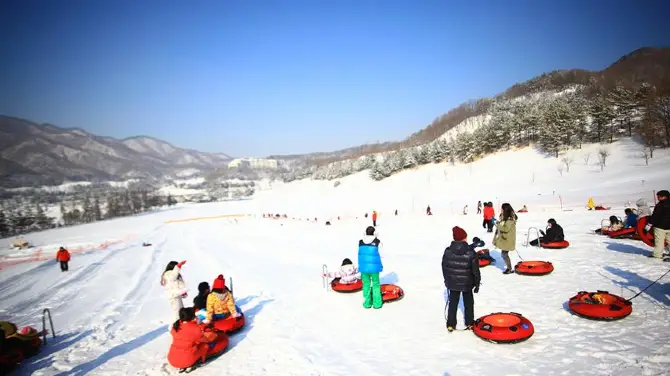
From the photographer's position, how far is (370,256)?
8672 millimetres

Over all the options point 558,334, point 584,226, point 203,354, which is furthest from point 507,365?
point 584,226

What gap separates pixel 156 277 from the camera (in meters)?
19.1

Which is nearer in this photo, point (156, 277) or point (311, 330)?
point (311, 330)

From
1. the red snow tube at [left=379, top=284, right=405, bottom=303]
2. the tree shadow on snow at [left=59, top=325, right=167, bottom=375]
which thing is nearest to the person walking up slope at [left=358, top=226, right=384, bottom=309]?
the red snow tube at [left=379, top=284, right=405, bottom=303]

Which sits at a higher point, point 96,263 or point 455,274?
point 455,274

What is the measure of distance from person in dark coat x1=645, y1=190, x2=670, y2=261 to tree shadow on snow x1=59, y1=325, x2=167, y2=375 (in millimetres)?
14905

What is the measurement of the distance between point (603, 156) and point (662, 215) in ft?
170

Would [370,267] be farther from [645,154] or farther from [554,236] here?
[645,154]

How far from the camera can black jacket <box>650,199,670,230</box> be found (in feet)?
30.6

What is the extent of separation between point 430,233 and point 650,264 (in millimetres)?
12891

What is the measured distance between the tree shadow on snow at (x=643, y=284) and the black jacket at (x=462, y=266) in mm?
4721

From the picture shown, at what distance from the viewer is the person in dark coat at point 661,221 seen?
30.7 ft

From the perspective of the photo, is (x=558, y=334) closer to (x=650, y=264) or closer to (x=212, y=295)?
(x=650, y=264)

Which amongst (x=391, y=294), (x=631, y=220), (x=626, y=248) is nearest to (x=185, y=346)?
(x=391, y=294)
